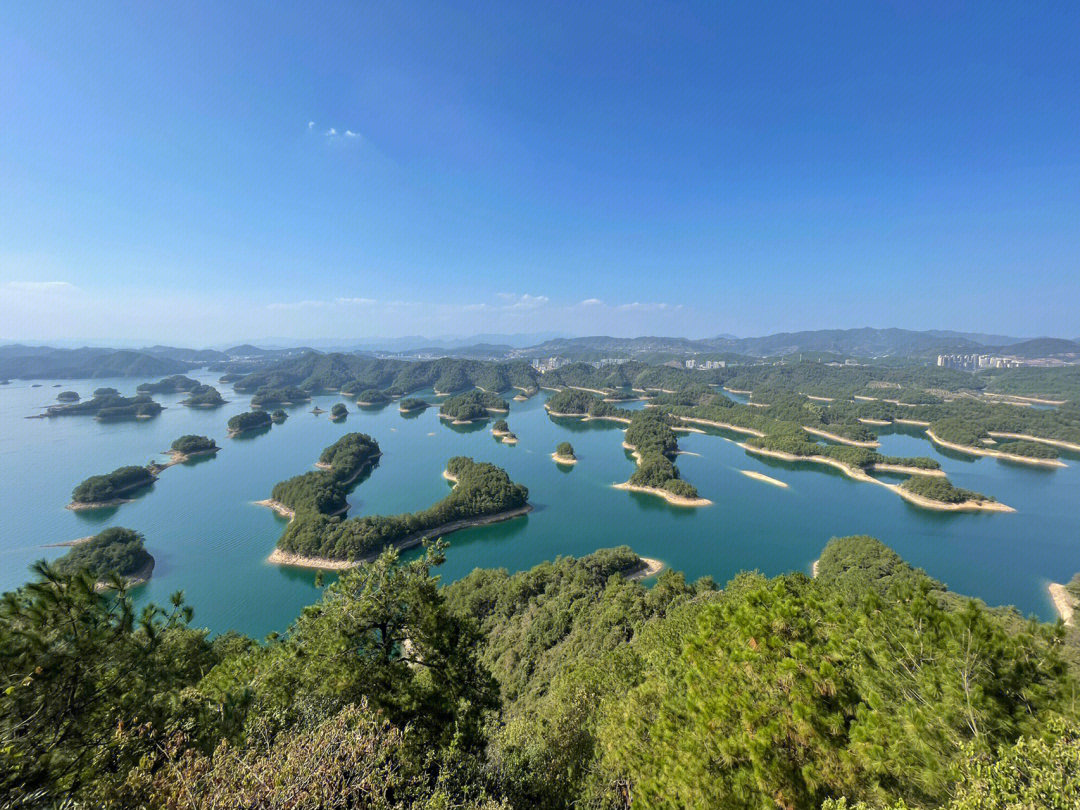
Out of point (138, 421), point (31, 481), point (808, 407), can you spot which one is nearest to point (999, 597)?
point (808, 407)

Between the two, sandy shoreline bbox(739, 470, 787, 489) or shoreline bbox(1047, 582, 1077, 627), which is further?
sandy shoreline bbox(739, 470, 787, 489)

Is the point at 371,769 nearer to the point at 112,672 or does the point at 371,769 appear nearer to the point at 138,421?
the point at 112,672

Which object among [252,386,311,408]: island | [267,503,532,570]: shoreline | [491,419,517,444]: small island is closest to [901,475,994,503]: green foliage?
[267,503,532,570]: shoreline

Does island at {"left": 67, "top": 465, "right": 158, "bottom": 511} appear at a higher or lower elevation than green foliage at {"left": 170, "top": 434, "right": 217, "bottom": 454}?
lower

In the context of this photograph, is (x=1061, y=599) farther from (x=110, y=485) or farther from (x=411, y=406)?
(x=411, y=406)

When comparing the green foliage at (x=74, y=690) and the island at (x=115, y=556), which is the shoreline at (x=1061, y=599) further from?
the island at (x=115, y=556)

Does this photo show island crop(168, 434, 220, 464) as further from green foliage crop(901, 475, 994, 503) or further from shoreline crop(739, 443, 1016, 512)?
green foliage crop(901, 475, 994, 503)

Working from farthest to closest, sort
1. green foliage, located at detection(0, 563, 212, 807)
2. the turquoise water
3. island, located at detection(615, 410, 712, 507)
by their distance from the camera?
1. island, located at detection(615, 410, 712, 507)
2. the turquoise water
3. green foliage, located at detection(0, 563, 212, 807)

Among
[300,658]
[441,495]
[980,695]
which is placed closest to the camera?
[980,695]
